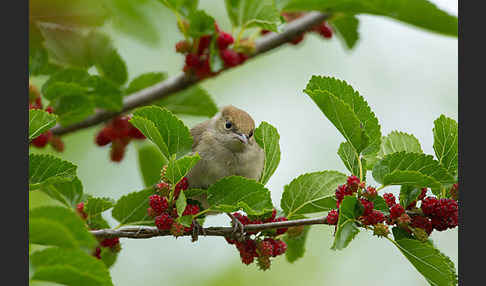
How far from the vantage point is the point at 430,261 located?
2.63m

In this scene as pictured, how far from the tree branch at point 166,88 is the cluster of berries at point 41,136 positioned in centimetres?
7

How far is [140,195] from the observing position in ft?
10.3

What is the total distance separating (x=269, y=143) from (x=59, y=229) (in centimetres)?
140

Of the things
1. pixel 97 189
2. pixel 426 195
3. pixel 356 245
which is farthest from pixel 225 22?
pixel 426 195

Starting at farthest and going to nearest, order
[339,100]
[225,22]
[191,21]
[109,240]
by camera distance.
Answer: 1. [225,22]
2. [191,21]
3. [109,240]
4. [339,100]

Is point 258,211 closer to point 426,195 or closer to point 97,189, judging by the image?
point 426,195

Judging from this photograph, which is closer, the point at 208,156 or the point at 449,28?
the point at 449,28

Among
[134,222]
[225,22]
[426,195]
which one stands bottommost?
[134,222]

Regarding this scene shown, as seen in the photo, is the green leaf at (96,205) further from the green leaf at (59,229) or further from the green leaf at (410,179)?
the green leaf at (410,179)

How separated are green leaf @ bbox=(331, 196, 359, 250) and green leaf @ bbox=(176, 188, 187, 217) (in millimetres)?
729

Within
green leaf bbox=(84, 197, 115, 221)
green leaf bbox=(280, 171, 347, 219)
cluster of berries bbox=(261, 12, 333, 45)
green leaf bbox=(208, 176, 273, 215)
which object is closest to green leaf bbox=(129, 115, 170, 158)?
green leaf bbox=(208, 176, 273, 215)

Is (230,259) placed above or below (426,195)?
below

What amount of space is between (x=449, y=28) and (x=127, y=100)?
85.2 inches

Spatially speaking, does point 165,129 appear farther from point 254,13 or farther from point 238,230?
point 254,13
